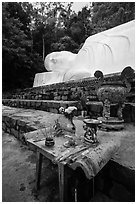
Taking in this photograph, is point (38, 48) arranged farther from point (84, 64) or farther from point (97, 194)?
point (97, 194)

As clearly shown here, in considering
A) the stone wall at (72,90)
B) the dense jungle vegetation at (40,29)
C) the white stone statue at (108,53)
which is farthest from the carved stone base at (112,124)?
the dense jungle vegetation at (40,29)

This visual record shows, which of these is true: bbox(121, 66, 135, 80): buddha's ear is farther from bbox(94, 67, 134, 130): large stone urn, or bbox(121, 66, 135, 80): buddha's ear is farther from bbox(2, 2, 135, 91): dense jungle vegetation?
bbox(2, 2, 135, 91): dense jungle vegetation

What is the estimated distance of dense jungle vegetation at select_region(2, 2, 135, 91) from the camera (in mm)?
4645

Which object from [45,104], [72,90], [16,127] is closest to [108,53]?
[72,90]

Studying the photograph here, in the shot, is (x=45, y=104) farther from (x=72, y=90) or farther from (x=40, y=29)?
(x=40, y=29)

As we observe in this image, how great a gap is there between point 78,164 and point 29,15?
27.0 feet

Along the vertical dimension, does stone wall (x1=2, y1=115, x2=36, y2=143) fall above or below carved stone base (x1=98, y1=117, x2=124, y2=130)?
below

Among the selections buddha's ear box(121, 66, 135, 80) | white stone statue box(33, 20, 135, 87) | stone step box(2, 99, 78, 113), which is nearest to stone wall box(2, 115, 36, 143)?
stone step box(2, 99, 78, 113)

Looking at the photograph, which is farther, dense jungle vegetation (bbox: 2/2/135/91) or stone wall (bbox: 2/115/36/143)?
dense jungle vegetation (bbox: 2/2/135/91)

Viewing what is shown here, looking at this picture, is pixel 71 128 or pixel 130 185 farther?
pixel 71 128

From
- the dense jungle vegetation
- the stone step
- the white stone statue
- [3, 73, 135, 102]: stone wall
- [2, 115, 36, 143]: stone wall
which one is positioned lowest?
[2, 115, 36, 143]: stone wall

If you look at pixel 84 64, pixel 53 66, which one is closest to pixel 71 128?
pixel 84 64

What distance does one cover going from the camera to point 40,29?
7500mm

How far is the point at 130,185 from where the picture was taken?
28.1 inches
